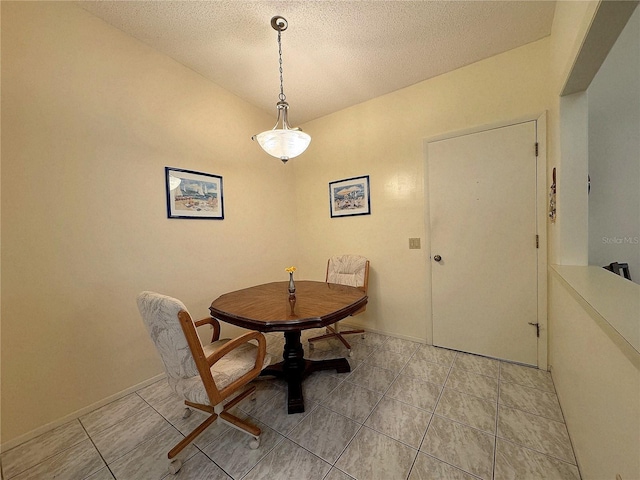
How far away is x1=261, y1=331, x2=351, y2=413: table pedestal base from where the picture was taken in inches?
65.4

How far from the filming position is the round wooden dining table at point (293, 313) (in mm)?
1434

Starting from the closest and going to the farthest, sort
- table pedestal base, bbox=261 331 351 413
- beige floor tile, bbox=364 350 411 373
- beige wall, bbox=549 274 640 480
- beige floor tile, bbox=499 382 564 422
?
beige wall, bbox=549 274 640 480, beige floor tile, bbox=499 382 564 422, table pedestal base, bbox=261 331 351 413, beige floor tile, bbox=364 350 411 373

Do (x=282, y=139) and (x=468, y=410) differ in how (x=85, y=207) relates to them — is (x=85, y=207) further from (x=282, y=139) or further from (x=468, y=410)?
(x=468, y=410)

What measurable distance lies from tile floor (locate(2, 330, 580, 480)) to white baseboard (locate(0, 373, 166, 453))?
0.11 ft

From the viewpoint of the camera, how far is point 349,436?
141cm

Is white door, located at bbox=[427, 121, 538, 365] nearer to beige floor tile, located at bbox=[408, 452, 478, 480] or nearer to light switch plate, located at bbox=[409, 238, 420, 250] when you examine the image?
light switch plate, located at bbox=[409, 238, 420, 250]

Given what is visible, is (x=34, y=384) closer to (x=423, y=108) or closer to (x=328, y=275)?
(x=328, y=275)

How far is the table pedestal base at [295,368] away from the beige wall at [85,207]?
3.46 ft

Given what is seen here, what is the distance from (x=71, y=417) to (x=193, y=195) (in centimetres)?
185

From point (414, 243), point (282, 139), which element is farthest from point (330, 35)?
point (414, 243)

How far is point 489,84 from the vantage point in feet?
7.05

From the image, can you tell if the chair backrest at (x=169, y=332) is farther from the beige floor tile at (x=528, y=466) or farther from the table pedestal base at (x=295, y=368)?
the beige floor tile at (x=528, y=466)

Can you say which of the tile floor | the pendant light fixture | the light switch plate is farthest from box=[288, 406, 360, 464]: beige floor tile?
the pendant light fixture

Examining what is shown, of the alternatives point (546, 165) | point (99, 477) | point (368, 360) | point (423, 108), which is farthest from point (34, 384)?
point (546, 165)
